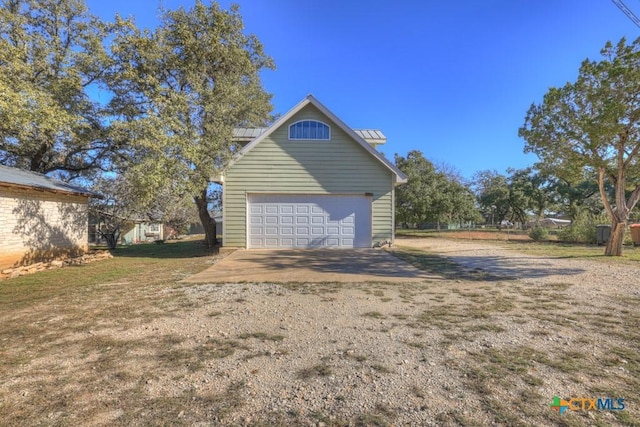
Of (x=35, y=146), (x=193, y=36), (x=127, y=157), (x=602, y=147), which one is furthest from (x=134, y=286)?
(x=602, y=147)

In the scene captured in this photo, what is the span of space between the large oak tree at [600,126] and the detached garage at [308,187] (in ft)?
17.7

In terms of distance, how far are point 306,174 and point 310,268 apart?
5259 mm

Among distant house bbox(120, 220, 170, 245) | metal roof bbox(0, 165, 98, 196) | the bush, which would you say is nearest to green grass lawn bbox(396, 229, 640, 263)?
the bush

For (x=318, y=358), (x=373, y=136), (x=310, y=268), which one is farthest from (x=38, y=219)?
(x=373, y=136)

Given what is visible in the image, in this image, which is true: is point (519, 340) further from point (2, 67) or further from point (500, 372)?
point (2, 67)

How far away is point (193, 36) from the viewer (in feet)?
45.3

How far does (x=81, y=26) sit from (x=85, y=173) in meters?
6.48

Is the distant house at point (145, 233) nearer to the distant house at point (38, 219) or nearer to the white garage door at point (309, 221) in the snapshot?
the distant house at point (38, 219)

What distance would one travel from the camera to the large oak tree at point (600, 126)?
9.65 m

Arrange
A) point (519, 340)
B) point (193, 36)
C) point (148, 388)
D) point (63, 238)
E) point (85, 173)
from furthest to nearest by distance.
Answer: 1. point (85, 173)
2. point (193, 36)
3. point (63, 238)
4. point (519, 340)
5. point (148, 388)

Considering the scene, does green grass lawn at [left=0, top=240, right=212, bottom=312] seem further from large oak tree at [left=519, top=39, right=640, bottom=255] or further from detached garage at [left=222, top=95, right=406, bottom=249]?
large oak tree at [left=519, top=39, right=640, bottom=255]

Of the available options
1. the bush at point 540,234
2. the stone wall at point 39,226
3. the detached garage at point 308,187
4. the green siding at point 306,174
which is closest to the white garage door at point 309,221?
the detached garage at point 308,187

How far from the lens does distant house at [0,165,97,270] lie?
923 centimetres

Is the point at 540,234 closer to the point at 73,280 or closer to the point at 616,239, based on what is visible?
the point at 616,239
